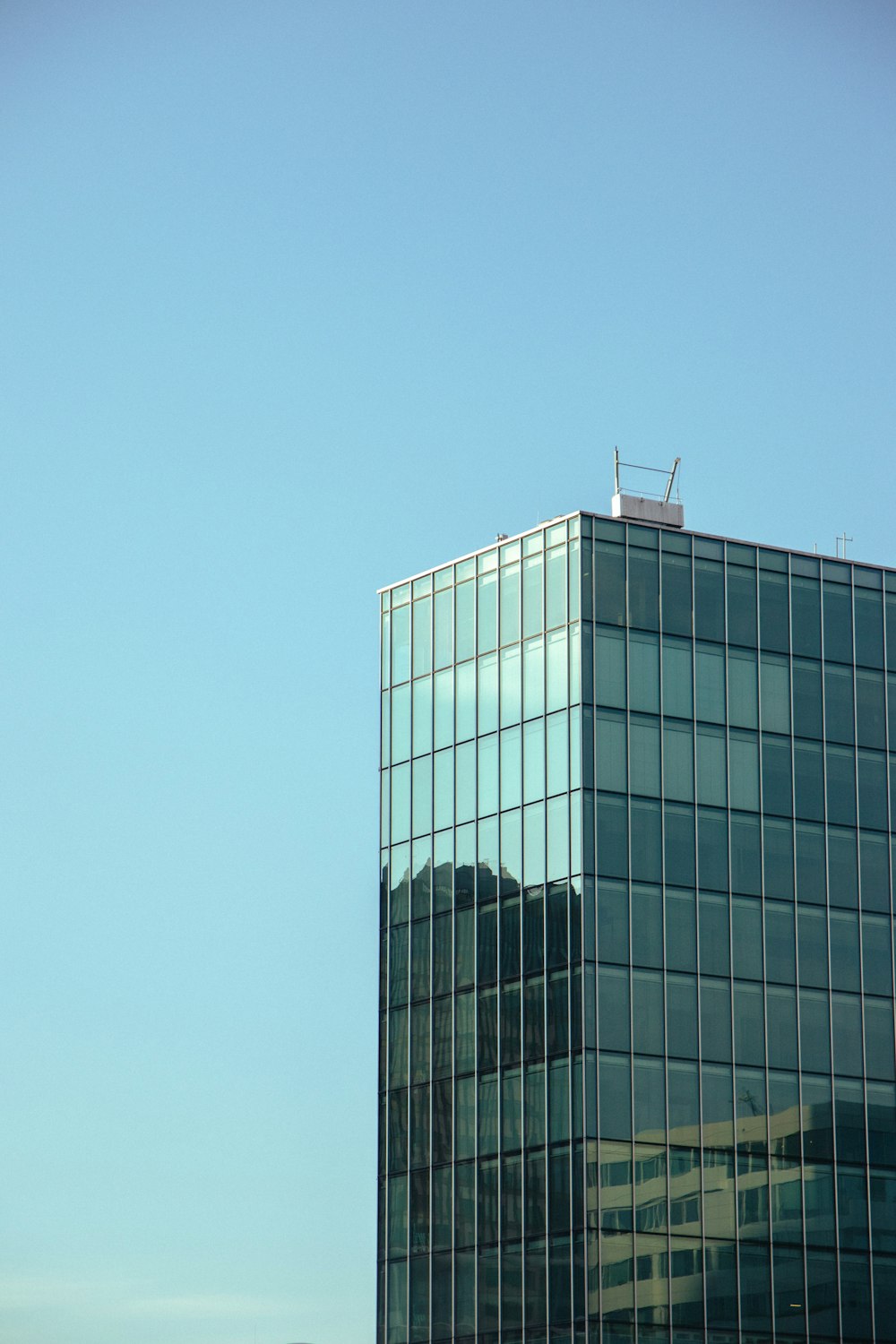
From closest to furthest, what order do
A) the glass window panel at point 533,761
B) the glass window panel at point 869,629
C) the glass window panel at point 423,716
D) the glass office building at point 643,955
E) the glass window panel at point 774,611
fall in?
the glass office building at point 643,955, the glass window panel at point 533,761, the glass window panel at point 774,611, the glass window panel at point 869,629, the glass window panel at point 423,716

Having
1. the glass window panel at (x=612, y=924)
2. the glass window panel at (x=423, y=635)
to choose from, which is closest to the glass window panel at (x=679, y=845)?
the glass window panel at (x=612, y=924)

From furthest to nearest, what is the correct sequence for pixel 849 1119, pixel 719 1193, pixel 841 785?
pixel 841 785, pixel 849 1119, pixel 719 1193

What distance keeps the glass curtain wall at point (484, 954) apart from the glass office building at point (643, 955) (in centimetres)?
13

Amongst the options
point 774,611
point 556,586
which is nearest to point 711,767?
point 774,611

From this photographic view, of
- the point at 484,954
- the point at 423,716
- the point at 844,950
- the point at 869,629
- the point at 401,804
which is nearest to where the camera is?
the point at 484,954

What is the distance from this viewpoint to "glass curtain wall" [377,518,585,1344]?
300 feet

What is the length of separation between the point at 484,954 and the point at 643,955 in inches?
282

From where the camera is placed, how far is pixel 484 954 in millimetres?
96375

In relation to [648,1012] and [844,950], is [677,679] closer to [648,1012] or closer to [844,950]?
[844,950]

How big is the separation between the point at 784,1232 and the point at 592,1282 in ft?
27.5

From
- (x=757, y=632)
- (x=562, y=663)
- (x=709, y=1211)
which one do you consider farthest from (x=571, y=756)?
(x=709, y=1211)

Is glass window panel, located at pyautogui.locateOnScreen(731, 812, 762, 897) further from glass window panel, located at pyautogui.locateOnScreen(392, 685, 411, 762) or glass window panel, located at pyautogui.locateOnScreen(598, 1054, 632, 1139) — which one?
glass window panel, located at pyautogui.locateOnScreen(392, 685, 411, 762)

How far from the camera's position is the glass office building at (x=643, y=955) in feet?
297

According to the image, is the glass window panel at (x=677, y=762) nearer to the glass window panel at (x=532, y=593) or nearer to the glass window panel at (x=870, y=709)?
the glass window panel at (x=532, y=593)
